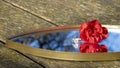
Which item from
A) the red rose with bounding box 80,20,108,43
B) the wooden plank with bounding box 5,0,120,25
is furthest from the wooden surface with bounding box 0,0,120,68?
the red rose with bounding box 80,20,108,43

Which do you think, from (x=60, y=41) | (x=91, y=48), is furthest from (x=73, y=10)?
(x=91, y=48)

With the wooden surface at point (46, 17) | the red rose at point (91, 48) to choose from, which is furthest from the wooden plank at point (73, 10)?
the red rose at point (91, 48)

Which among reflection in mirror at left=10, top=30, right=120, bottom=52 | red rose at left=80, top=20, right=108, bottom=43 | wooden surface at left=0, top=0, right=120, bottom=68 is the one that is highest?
red rose at left=80, top=20, right=108, bottom=43

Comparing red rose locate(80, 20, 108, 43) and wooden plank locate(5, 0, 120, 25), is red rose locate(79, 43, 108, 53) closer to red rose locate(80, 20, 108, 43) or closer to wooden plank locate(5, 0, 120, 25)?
red rose locate(80, 20, 108, 43)

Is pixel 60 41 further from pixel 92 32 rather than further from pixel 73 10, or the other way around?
pixel 73 10

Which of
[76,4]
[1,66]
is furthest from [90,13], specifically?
[1,66]

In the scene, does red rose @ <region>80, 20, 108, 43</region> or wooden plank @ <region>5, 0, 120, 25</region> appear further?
wooden plank @ <region>5, 0, 120, 25</region>
